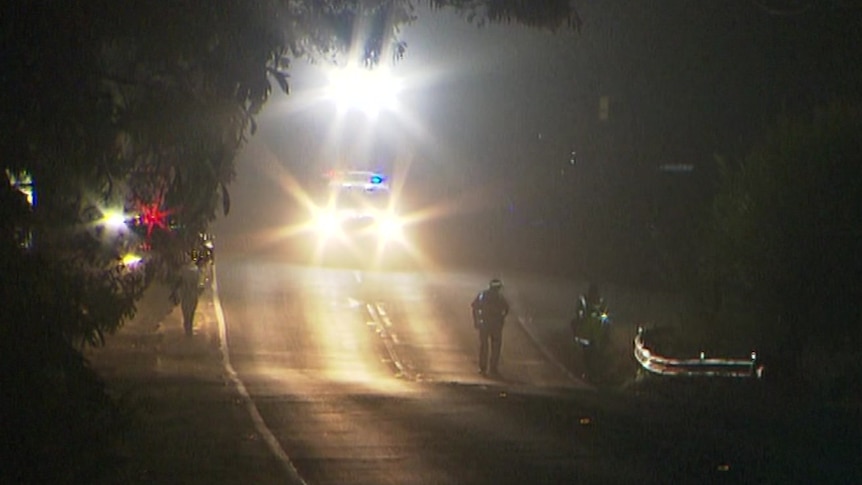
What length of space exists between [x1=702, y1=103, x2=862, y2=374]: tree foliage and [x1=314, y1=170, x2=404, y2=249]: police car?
840 inches

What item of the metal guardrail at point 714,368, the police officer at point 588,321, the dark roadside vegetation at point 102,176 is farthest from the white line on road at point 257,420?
the police officer at point 588,321

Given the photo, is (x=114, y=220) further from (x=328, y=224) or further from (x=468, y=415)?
(x=328, y=224)

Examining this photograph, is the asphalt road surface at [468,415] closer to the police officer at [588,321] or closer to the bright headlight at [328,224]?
the police officer at [588,321]

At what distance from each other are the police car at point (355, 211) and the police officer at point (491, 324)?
706 inches

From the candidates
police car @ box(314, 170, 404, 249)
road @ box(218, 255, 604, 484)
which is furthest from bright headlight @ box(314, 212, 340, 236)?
road @ box(218, 255, 604, 484)

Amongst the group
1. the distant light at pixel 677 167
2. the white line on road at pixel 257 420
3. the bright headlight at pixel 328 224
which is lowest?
the white line on road at pixel 257 420

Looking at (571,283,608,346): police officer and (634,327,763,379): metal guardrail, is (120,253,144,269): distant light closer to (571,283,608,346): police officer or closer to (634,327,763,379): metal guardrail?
(634,327,763,379): metal guardrail

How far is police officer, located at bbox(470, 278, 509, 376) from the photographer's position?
24.7 meters

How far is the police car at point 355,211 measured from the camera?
43438mm

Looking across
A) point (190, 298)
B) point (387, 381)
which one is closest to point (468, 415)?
point (387, 381)

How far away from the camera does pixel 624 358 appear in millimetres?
26125

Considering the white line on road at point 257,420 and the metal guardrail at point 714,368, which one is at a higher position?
the metal guardrail at point 714,368

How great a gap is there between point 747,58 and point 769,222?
36.5 ft

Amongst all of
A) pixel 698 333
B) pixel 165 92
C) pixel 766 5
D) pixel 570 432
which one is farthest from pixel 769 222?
pixel 165 92
